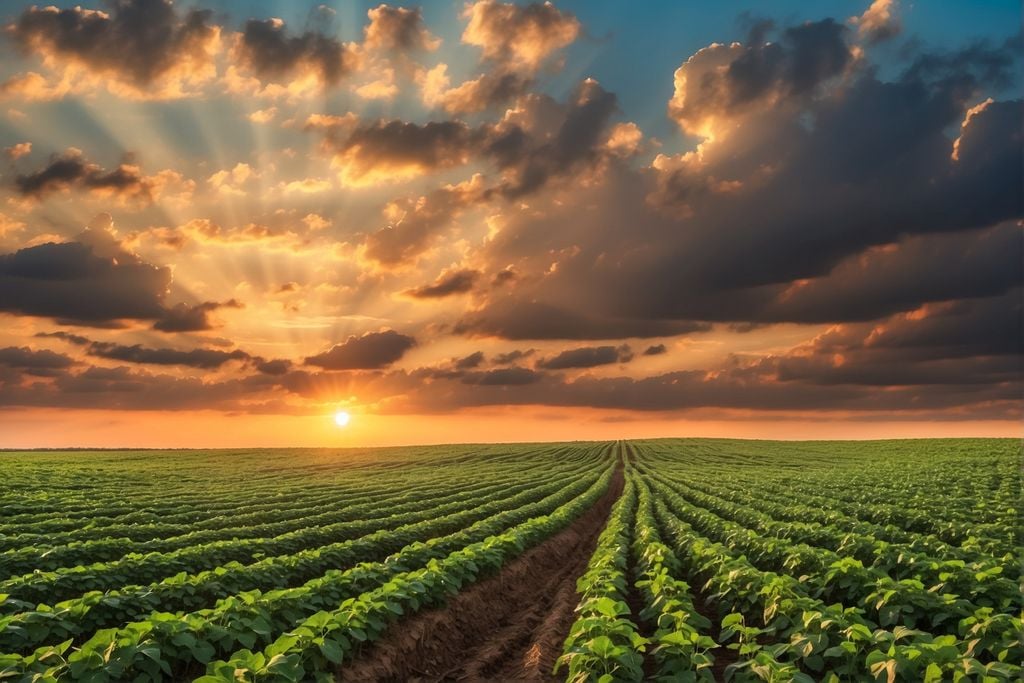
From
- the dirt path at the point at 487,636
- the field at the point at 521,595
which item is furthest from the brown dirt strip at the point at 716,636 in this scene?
the dirt path at the point at 487,636

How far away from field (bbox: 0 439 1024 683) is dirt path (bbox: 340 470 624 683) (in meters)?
0.06

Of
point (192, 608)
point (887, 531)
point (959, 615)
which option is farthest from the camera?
point (887, 531)

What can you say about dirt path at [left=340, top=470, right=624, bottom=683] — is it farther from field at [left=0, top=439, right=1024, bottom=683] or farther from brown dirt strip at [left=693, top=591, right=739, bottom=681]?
brown dirt strip at [left=693, top=591, right=739, bottom=681]

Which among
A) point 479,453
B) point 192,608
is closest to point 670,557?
point 192,608

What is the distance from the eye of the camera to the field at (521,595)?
783 centimetres

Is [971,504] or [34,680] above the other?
[34,680]

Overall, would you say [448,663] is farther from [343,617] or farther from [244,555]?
[244,555]

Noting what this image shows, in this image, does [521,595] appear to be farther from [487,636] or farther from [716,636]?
[716,636]

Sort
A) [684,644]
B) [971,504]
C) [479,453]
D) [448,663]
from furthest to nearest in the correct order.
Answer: [479,453] → [971,504] → [448,663] → [684,644]

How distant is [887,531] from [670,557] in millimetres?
7730

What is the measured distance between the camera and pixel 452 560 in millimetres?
15383

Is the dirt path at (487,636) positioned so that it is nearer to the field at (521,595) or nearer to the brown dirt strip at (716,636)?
the field at (521,595)

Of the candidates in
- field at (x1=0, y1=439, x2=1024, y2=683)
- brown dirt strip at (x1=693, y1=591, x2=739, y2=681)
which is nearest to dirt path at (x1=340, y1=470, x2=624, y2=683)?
field at (x1=0, y1=439, x2=1024, y2=683)

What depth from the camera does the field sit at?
7828 millimetres
